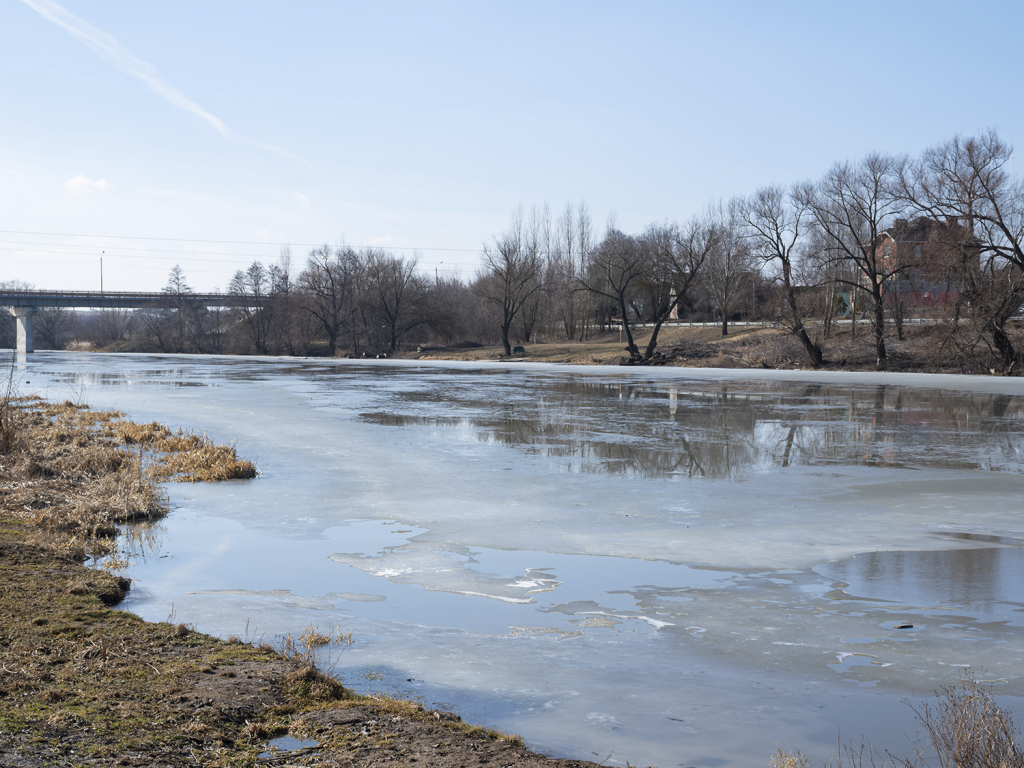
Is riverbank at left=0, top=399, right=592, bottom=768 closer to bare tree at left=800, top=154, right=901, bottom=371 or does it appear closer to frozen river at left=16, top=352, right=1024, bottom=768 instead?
frozen river at left=16, top=352, right=1024, bottom=768

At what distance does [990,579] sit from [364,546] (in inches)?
242

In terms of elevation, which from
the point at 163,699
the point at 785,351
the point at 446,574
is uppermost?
the point at 785,351

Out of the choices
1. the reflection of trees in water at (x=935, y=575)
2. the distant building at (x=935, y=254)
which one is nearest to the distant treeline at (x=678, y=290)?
the distant building at (x=935, y=254)

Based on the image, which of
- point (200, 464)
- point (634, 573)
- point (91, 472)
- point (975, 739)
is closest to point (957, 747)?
point (975, 739)

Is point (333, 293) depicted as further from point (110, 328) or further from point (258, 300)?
point (110, 328)

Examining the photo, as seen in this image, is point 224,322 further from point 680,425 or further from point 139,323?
point 680,425

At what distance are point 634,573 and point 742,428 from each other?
11.8 meters

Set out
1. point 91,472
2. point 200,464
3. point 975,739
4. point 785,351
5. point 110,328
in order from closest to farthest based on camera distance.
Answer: point 975,739
point 91,472
point 200,464
point 785,351
point 110,328

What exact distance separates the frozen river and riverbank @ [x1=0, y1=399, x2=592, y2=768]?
0.35 metres

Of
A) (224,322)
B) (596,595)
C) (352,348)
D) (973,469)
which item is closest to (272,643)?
(596,595)

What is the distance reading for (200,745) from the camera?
391cm

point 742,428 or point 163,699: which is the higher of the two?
point 742,428

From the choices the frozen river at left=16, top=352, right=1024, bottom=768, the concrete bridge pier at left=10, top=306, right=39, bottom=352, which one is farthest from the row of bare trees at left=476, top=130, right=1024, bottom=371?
the concrete bridge pier at left=10, top=306, right=39, bottom=352

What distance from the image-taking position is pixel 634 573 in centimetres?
771
